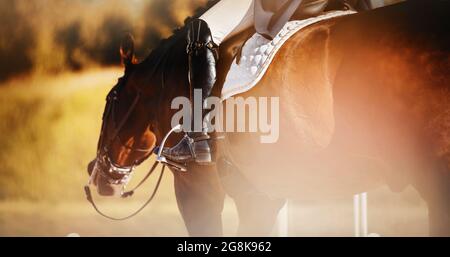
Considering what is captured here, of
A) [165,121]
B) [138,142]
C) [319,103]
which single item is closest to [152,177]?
[138,142]

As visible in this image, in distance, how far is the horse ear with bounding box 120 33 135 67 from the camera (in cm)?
301

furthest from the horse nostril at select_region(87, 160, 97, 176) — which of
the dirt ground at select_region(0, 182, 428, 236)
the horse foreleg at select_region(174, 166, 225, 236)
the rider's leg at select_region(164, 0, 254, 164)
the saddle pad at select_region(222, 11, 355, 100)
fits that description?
the saddle pad at select_region(222, 11, 355, 100)

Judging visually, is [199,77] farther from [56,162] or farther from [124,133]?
[56,162]

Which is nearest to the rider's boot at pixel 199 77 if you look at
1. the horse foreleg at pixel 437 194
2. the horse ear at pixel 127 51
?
the horse ear at pixel 127 51

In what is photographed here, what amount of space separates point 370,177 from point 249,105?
521mm

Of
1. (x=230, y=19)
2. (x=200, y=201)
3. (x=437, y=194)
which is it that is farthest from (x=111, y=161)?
(x=437, y=194)

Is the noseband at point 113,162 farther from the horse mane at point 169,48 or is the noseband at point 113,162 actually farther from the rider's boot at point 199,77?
the rider's boot at point 199,77

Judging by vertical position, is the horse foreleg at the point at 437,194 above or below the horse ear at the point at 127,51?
below

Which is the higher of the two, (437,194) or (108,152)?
(108,152)

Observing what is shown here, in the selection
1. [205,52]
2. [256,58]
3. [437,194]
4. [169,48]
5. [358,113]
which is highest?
[169,48]

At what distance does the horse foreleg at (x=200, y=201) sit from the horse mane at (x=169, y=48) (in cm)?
55

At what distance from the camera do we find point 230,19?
258 cm

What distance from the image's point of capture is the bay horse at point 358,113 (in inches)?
65.1

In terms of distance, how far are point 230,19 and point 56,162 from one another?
1244mm
